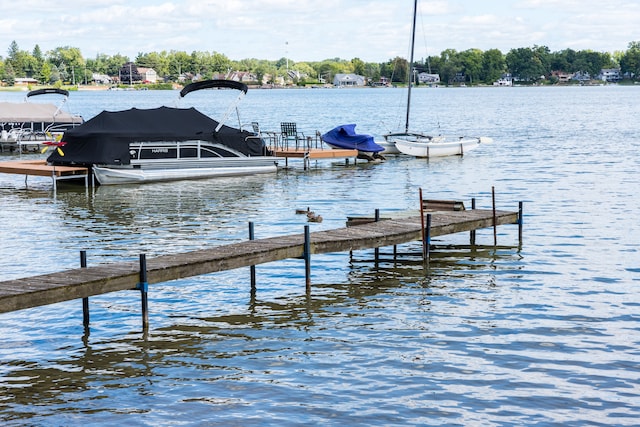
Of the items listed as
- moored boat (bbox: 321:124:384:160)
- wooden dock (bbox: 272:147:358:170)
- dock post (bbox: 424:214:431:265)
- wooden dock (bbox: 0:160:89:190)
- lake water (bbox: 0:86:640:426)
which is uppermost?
moored boat (bbox: 321:124:384:160)

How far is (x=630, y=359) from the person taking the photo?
16.1 meters

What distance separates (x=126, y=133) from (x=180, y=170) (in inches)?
136

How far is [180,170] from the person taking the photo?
143ft

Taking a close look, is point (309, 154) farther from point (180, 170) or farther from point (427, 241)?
A: point (427, 241)

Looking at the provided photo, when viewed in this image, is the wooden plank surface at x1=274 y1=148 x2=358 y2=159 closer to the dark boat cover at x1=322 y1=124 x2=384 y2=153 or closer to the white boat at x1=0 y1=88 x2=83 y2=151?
the dark boat cover at x1=322 y1=124 x2=384 y2=153

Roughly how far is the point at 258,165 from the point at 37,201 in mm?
12386

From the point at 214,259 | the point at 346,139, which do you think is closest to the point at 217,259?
the point at 214,259

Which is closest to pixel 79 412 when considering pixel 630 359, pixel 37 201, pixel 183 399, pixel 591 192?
pixel 183 399

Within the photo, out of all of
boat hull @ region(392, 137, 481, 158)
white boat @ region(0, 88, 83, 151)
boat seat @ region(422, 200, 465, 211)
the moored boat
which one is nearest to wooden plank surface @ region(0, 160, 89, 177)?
the moored boat

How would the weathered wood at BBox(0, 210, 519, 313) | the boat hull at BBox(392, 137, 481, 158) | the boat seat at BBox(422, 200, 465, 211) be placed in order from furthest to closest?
the boat hull at BBox(392, 137, 481, 158), the boat seat at BBox(422, 200, 465, 211), the weathered wood at BBox(0, 210, 519, 313)

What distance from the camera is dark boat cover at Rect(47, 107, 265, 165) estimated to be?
41.0m

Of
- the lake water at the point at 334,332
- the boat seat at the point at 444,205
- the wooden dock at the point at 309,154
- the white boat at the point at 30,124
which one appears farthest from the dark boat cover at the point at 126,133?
the white boat at the point at 30,124

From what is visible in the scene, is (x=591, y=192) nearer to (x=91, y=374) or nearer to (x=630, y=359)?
(x=630, y=359)

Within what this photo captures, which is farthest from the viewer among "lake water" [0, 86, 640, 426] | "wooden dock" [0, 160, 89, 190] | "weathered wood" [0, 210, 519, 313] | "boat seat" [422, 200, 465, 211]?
"wooden dock" [0, 160, 89, 190]
